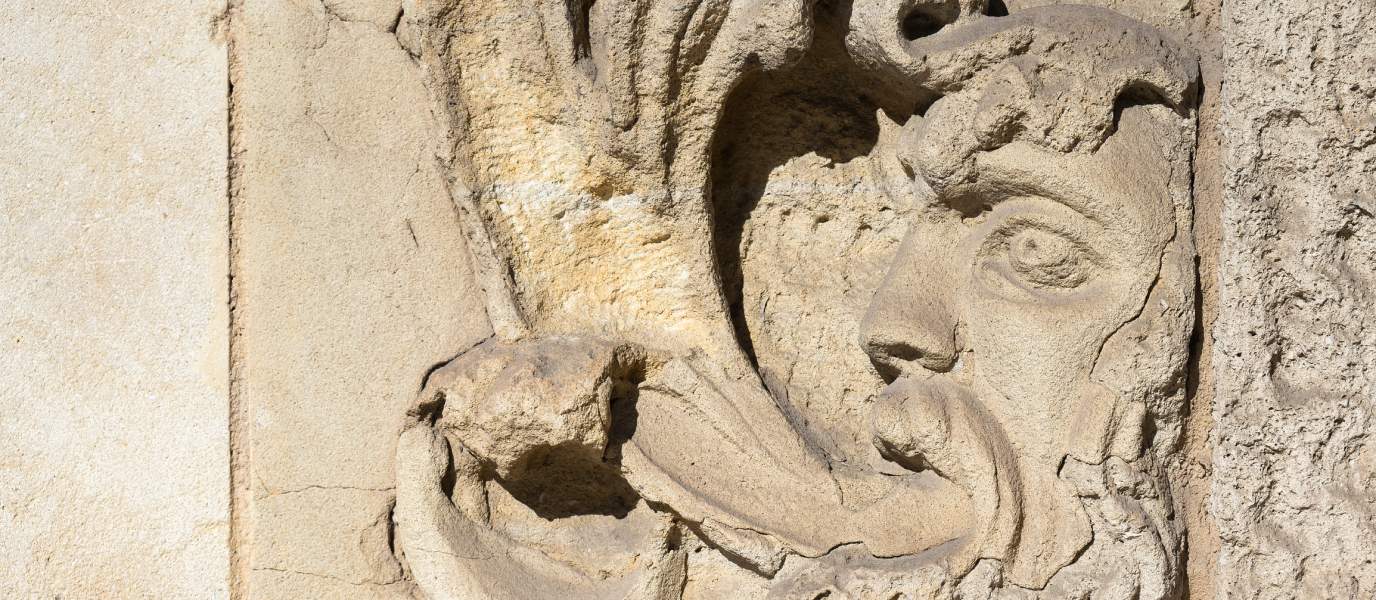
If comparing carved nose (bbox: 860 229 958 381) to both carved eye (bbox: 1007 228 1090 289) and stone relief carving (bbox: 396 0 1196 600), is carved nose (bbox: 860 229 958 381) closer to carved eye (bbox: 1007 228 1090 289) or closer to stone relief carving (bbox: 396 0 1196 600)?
stone relief carving (bbox: 396 0 1196 600)

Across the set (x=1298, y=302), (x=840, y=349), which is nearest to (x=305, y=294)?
(x=840, y=349)

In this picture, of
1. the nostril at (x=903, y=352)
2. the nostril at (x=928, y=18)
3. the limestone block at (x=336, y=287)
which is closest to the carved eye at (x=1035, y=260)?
the nostril at (x=903, y=352)

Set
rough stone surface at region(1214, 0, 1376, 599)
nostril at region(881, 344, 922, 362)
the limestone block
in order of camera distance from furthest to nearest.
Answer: the limestone block
nostril at region(881, 344, 922, 362)
rough stone surface at region(1214, 0, 1376, 599)

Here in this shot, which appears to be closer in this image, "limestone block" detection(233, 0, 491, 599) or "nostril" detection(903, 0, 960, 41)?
"nostril" detection(903, 0, 960, 41)

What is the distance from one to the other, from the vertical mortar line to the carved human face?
3.64 ft

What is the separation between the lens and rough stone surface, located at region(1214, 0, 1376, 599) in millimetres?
1583

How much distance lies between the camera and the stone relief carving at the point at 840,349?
163 cm

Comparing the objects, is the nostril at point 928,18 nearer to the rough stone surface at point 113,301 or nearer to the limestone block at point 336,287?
the limestone block at point 336,287

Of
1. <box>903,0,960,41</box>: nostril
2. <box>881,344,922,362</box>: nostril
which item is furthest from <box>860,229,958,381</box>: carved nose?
<box>903,0,960,41</box>: nostril

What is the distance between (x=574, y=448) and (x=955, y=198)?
2.46 ft

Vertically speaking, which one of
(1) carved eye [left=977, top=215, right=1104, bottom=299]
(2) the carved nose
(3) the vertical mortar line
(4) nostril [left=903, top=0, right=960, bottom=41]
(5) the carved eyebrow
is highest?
(4) nostril [left=903, top=0, right=960, bottom=41]

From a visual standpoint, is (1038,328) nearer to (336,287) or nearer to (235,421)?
(336,287)

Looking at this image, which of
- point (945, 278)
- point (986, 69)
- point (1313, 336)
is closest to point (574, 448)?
point (945, 278)

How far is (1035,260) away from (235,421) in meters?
1.41
